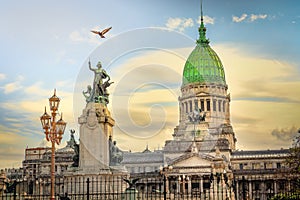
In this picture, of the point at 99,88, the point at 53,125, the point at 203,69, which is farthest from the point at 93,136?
the point at 203,69

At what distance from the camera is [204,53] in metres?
117

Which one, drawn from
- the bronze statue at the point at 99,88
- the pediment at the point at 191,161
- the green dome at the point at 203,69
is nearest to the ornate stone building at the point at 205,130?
the green dome at the point at 203,69

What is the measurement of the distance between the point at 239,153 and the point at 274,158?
796cm

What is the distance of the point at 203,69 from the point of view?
114 m

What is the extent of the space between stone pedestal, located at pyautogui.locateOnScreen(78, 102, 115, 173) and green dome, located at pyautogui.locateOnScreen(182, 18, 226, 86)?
7503cm

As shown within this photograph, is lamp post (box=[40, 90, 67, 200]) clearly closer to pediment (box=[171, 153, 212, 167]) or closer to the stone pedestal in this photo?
the stone pedestal

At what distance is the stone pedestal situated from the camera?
3794 centimetres

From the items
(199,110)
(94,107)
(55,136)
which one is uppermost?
(199,110)

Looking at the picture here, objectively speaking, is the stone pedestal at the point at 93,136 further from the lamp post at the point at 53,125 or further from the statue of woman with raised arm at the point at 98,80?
the lamp post at the point at 53,125

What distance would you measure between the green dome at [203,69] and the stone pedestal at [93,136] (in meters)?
75.0

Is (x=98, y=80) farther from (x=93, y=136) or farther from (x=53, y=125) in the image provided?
(x=53, y=125)

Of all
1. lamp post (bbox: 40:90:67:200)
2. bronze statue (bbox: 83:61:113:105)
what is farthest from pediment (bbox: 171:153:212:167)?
lamp post (bbox: 40:90:67:200)

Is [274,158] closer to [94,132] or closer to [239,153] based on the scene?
[239,153]

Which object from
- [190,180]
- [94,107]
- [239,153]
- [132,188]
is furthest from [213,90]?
[132,188]
